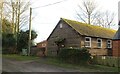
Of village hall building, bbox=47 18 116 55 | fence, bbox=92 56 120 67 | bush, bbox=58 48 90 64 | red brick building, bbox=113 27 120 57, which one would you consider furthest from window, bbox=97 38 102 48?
bush, bbox=58 48 90 64

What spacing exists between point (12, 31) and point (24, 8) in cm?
516

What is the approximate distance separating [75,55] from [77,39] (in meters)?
7.79

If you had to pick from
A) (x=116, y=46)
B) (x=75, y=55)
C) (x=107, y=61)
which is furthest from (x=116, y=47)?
(x=75, y=55)

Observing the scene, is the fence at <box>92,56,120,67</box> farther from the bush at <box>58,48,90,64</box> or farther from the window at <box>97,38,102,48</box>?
the window at <box>97,38,102,48</box>

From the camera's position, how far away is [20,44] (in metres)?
38.0

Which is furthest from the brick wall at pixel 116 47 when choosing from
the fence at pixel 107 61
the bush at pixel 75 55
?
the bush at pixel 75 55

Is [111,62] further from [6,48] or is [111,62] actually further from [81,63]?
[6,48]

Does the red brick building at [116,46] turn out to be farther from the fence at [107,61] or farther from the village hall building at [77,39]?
the fence at [107,61]

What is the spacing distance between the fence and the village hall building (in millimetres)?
6181

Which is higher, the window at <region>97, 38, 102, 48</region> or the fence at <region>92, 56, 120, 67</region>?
the window at <region>97, 38, 102, 48</region>

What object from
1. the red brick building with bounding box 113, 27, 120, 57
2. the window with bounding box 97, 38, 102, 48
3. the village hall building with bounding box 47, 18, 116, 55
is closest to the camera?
the red brick building with bounding box 113, 27, 120, 57

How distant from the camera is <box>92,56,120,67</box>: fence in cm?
2248

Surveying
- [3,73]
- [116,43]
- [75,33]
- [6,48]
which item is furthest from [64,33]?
[3,73]

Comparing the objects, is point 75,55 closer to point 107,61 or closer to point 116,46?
point 107,61
